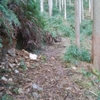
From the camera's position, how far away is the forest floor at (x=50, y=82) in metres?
4.12

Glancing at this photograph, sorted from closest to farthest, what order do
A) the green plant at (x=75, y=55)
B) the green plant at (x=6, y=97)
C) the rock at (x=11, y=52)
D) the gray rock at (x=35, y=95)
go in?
1. the green plant at (x=6, y=97)
2. the gray rock at (x=35, y=95)
3. the rock at (x=11, y=52)
4. the green plant at (x=75, y=55)

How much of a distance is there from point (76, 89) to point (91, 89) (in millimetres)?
418

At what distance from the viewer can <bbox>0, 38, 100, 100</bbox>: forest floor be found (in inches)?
162

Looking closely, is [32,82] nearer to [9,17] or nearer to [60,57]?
[9,17]

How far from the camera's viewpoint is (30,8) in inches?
245

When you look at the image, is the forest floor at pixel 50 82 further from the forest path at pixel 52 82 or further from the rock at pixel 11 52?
the rock at pixel 11 52

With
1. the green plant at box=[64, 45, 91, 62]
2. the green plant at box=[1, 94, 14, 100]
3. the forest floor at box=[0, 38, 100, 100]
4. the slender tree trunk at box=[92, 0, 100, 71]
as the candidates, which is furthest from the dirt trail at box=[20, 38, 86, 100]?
the slender tree trunk at box=[92, 0, 100, 71]

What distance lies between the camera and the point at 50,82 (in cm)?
465

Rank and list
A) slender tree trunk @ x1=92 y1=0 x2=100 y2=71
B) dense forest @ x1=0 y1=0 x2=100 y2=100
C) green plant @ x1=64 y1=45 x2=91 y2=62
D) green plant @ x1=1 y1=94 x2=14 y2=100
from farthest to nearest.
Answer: green plant @ x1=64 y1=45 x2=91 y2=62 → slender tree trunk @ x1=92 y1=0 x2=100 y2=71 → dense forest @ x1=0 y1=0 x2=100 y2=100 → green plant @ x1=1 y1=94 x2=14 y2=100

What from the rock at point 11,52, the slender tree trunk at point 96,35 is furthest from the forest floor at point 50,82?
the slender tree trunk at point 96,35

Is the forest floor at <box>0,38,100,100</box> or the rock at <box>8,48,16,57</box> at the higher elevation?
the rock at <box>8,48,16,57</box>

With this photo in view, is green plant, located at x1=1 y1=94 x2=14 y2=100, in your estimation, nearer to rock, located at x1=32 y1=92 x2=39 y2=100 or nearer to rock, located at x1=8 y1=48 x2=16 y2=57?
rock, located at x1=32 y1=92 x2=39 y2=100

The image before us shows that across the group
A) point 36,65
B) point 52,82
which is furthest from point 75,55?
point 52,82

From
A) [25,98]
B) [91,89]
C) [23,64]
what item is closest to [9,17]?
[23,64]
